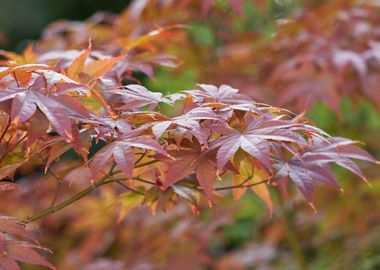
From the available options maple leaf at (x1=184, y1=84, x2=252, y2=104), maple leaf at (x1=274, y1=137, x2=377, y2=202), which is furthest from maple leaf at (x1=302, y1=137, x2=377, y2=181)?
maple leaf at (x1=184, y1=84, x2=252, y2=104)

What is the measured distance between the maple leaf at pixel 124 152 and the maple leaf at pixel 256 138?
0.08 metres

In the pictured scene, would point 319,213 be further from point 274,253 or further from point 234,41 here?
point 234,41

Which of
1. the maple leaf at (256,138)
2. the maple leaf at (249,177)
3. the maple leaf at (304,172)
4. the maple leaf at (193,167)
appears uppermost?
the maple leaf at (256,138)

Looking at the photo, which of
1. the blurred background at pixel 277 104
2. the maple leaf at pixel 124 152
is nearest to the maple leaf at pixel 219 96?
the maple leaf at pixel 124 152

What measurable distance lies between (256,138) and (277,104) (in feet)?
2.83

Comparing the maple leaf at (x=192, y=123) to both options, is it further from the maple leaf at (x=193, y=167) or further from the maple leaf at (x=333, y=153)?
the maple leaf at (x=333, y=153)

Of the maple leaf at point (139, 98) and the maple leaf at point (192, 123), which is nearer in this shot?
the maple leaf at point (192, 123)

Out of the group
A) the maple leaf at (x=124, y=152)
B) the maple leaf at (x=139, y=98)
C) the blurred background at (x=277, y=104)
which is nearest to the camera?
the maple leaf at (x=124, y=152)

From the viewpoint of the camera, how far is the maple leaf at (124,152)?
0.80m

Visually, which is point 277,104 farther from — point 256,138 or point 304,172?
point 256,138

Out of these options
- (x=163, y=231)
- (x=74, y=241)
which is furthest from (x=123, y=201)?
(x=74, y=241)

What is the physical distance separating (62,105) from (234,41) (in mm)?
1503

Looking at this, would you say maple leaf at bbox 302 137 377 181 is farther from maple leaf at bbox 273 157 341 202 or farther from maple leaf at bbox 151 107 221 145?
maple leaf at bbox 151 107 221 145

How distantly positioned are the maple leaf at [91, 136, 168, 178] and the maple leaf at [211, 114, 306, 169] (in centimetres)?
8
